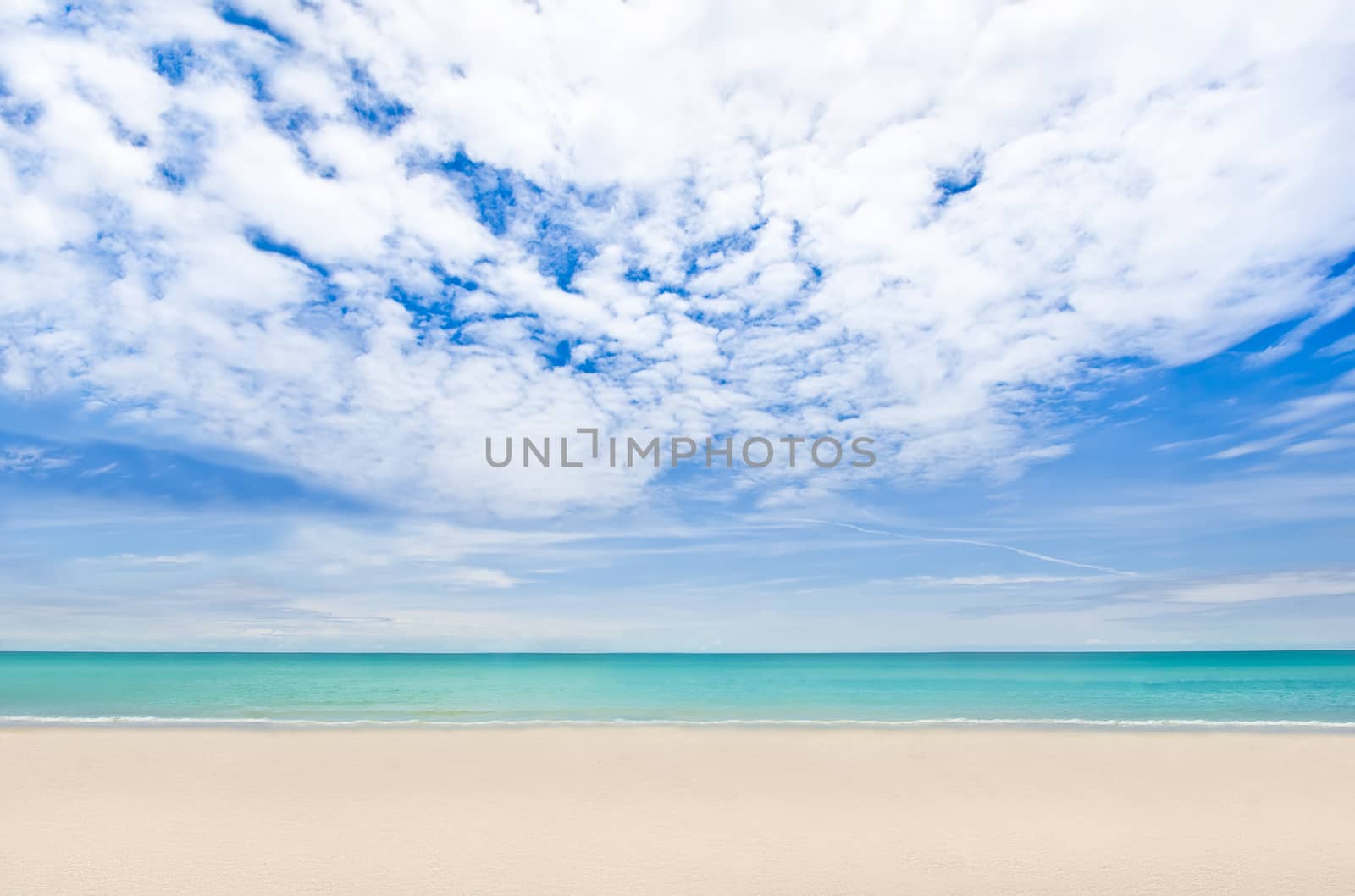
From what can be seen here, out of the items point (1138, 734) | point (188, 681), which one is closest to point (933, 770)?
point (1138, 734)

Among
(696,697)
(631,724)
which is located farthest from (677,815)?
(696,697)

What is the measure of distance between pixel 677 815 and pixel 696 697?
26.6 meters

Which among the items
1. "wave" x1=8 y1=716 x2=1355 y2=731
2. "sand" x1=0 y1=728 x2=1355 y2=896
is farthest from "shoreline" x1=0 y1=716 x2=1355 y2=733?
"sand" x1=0 y1=728 x2=1355 y2=896

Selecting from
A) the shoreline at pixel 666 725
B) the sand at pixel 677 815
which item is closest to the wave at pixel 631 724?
the shoreline at pixel 666 725

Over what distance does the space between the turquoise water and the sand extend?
170 inches

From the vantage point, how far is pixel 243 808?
8.47 m

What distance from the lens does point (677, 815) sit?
8336 mm

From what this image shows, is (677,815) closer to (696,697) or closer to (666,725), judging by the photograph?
(666,725)

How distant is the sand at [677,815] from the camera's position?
6.28m

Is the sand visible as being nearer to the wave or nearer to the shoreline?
the shoreline

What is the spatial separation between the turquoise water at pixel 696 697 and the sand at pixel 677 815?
4326mm

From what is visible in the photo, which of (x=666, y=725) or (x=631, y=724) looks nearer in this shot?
(x=666, y=725)

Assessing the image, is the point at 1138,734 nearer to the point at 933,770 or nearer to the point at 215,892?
the point at 933,770

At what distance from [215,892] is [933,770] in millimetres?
8612
